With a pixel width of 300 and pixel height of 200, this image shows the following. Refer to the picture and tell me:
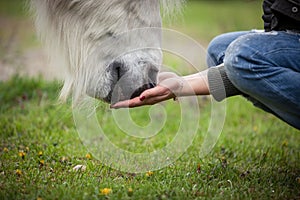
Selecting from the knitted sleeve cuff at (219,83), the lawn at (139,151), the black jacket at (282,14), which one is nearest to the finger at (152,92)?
the knitted sleeve cuff at (219,83)

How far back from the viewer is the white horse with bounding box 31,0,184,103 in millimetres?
2201

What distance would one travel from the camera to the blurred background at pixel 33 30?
16.1 ft

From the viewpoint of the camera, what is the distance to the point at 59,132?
11.5ft

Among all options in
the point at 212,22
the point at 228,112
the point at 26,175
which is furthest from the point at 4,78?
the point at 212,22

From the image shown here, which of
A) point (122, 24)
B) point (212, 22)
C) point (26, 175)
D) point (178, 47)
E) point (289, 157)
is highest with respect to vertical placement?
point (122, 24)

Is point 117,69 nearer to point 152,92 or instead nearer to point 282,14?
point 152,92

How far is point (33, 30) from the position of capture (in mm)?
4730

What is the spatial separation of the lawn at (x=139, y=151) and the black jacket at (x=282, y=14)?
17.5 inches

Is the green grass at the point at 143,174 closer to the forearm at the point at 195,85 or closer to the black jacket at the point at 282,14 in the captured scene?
the forearm at the point at 195,85

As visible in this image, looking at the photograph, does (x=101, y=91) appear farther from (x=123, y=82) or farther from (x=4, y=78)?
(x=4, y=78)

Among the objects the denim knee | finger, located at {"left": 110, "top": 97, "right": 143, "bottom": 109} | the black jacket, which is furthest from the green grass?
the black jacket

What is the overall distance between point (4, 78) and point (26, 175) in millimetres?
2966

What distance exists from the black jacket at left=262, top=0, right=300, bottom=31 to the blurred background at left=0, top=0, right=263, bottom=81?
156mm

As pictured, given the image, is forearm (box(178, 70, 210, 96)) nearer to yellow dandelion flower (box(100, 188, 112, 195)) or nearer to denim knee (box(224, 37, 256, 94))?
denim knee (box(224, 37, 256, 94))
